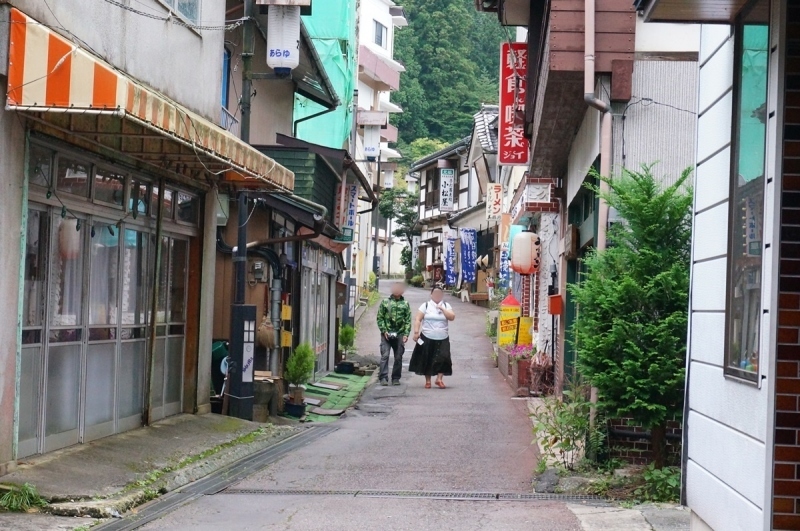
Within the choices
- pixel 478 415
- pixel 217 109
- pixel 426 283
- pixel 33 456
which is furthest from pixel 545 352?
pixel 426 283

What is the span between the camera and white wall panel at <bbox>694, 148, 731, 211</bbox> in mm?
6199

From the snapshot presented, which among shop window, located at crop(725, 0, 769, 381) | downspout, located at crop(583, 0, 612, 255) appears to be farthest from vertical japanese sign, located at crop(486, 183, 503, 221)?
shop window, located at crop(725, 0, 769, 381)

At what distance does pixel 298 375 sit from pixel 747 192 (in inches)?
446

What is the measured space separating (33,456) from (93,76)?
345cm

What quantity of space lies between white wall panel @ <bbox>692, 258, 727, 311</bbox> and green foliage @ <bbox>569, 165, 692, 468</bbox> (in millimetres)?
1808

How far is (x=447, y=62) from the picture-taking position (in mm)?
61312

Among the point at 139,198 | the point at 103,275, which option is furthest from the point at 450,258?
the point at 103,275

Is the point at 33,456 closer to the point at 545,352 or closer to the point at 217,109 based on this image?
the point at 217,109

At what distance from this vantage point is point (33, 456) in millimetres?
8852

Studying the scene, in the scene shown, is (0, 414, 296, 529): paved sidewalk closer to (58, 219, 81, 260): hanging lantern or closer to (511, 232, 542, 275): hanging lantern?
(58, 219, 81, 260): hanging lantern

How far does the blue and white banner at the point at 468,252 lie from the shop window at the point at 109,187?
37.7 meters

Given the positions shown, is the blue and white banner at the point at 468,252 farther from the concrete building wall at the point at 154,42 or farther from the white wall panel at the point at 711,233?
the white wall panel at the point at 711,233

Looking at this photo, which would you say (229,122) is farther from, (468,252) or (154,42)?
(468,252)

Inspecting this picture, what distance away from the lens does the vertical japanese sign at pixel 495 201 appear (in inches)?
1486
